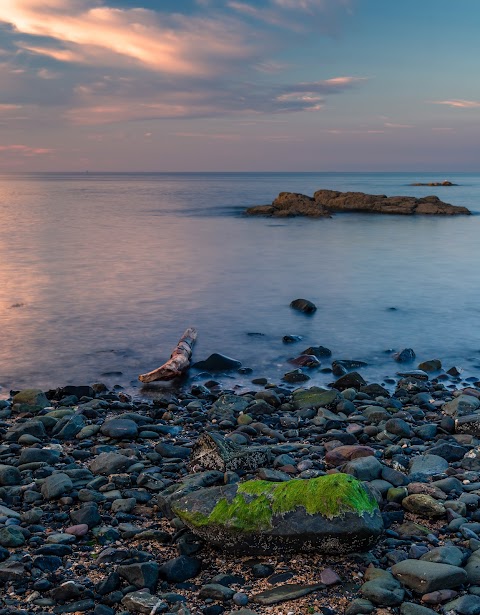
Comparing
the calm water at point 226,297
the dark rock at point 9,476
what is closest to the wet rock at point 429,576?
the dark rock at point 9,476

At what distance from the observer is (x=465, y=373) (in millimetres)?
11586

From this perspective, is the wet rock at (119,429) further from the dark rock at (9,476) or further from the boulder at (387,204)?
the boulder at (387,204)

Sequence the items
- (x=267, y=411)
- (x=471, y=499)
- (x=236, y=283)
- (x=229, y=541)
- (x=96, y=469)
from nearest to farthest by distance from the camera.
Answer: (x=229, y=541), (x=471, y=499), (x=96, y=469), (x=267, y=411), (x=236, y=283)

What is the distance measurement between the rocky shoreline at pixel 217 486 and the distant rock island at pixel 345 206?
3996 centimetres

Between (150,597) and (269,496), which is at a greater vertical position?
(269,496)

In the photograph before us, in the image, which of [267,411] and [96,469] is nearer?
[96,469]

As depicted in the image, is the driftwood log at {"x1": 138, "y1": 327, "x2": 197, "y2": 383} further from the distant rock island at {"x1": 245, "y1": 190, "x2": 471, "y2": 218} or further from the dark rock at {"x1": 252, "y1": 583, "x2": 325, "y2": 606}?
the distant rock island at {"x1": 245, "y1": 190, "x2": 471, "y2": 218}

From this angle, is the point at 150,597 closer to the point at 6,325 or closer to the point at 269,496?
the point at 269,496

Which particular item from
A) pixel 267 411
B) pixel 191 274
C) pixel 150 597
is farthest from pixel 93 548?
pixel 191 274

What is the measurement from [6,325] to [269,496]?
36.6ft

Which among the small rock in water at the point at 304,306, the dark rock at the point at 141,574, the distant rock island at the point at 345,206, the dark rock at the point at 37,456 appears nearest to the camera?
the dark rock at the point at 141,574

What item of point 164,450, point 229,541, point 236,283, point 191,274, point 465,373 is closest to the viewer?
point 229,541

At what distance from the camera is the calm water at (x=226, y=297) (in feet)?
41.5

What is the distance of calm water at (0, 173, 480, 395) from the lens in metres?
12.6
